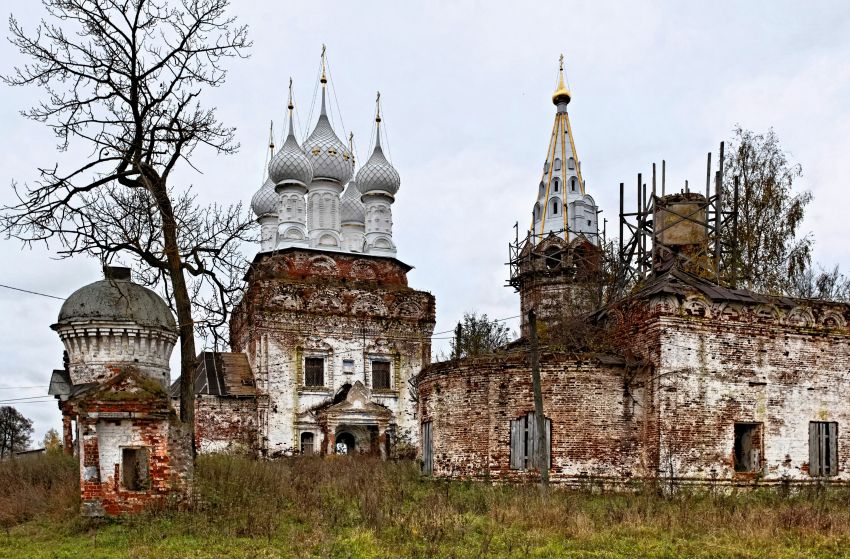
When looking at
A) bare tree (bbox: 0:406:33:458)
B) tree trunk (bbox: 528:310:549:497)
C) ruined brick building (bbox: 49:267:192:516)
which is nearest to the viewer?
ruined brick building (bbox: 49:267:192:516)

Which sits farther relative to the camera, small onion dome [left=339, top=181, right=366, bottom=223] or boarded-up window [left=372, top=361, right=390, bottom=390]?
small onion dome [left=339, top=181, right=366, bottom=223]

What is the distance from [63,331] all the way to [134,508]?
26.8ft

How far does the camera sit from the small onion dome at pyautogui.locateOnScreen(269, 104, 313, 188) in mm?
30656

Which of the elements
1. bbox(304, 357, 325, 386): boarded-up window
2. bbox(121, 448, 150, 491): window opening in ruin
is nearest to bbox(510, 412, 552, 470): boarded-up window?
bbox(121, 448, 150, 491): window opening in ruin

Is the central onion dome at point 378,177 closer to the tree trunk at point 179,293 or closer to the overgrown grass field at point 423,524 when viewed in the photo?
the tree trunk at point 179,293

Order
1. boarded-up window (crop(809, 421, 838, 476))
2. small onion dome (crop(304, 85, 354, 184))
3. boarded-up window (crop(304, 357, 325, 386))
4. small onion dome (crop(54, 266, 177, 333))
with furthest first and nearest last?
1. small onion dome (crop(304, 85, 354, 184))
2. boarded-up window (crop(304, 357, 325, 386))
3. small onion dome (crop(54, 266, 177, 333))
4. boarded-up window (crop(809, 421, 838, 476))

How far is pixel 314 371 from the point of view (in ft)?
93.5

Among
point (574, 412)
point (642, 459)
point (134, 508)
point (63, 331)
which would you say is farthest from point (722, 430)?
point (63, 331)

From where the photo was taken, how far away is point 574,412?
15539 mm

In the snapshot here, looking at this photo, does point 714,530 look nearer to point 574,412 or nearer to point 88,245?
point 574,412

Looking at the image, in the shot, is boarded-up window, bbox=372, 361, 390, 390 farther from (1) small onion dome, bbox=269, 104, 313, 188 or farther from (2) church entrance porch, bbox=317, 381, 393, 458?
(1) small onion dome, bbox=269, 104, 313, 188

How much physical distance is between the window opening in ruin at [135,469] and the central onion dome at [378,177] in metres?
19.6

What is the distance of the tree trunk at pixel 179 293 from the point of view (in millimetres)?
14820

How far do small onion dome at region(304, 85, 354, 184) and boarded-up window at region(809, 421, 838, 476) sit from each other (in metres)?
20.0
